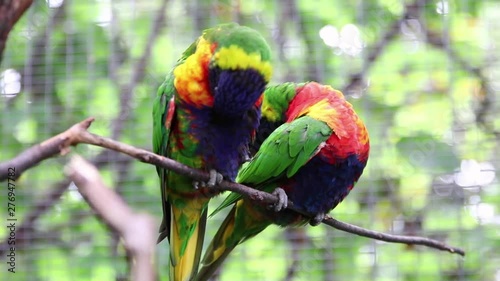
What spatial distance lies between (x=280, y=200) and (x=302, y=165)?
0.29 ft

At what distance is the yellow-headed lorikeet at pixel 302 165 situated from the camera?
3.76 ft

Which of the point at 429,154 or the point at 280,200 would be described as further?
the point at 429,154

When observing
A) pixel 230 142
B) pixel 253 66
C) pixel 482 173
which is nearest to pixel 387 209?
pixel 482 173

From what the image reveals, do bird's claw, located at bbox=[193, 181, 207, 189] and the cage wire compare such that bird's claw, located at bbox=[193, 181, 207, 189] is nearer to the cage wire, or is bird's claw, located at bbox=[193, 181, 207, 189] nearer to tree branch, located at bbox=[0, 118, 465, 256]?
tree branch, located at bbox=[0, 118, 465, 256]

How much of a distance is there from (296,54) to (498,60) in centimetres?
55

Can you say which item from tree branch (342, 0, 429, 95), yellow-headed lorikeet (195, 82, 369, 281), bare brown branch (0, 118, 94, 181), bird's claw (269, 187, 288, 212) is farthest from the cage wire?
bare brown branch (0, 118, 94, 181)

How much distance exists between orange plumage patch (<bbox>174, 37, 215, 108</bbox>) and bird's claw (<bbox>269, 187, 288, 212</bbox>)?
→ 0.18 m

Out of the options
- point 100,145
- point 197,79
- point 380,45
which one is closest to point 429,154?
point 380,45

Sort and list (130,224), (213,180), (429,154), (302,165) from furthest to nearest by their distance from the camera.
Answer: (429,154) < (302,165) < (213,180) < (130,224)

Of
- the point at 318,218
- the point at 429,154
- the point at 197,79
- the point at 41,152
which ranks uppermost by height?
the point at 41,152

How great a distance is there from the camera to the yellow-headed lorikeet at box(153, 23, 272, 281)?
0.99 meters

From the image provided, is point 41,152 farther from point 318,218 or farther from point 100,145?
point 318,218

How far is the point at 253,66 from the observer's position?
0.98 m

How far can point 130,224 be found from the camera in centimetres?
46
